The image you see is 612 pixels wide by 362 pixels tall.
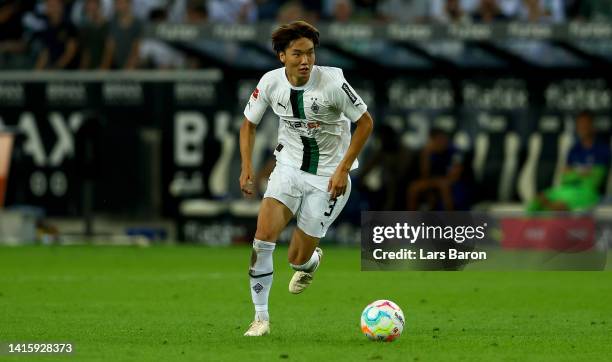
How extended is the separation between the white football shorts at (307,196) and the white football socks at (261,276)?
0.46m

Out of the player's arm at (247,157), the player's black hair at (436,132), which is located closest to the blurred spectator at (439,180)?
the player's black hair at (436,132)

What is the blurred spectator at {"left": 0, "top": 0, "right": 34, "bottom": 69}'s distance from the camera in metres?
26.7

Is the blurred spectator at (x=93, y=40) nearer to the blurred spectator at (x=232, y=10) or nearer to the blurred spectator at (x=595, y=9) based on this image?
the blurred spectator at (x=232, y=10)

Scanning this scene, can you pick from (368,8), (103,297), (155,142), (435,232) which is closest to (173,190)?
(155,142)

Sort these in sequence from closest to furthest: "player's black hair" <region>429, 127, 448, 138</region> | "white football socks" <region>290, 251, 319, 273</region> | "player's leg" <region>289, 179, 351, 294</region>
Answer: "player's leg" <region>289, 179, 351, 294</region>
"white football socks" <region>290, 251, 319, 273</region>
"player's black hair" <region>429, 127, 448, 138</region>

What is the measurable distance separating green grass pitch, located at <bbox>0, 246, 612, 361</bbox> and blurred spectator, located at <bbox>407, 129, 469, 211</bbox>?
2.94m

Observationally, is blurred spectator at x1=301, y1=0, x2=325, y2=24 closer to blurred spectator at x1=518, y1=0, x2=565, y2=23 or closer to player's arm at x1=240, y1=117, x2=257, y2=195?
blurred spectator at x1=518, y1=0, x2=565, y2=23

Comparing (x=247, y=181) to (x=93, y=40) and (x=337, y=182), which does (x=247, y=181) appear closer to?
(x=337, y=182)

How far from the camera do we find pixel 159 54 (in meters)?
26.3

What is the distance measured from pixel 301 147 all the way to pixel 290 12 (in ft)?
43.2

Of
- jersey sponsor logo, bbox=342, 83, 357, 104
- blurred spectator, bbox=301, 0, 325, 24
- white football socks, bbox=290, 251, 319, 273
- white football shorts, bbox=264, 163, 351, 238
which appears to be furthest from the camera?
blurred spectator, bbox=301, 0, 325, 24

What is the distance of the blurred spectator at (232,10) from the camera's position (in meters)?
25.6

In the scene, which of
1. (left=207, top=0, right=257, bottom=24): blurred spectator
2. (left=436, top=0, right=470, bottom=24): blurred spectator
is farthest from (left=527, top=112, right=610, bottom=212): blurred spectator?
(left=207, top=0, right=257, bottom=24): blurred spectator

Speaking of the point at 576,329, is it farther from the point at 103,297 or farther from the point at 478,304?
the point at 103,297
